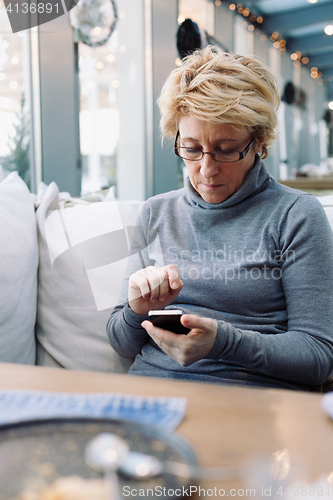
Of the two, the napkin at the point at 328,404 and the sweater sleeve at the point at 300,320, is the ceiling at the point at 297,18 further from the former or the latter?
the napkin at the point at 328,404

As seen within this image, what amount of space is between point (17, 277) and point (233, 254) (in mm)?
583

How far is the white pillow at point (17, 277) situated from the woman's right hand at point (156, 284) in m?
0.38

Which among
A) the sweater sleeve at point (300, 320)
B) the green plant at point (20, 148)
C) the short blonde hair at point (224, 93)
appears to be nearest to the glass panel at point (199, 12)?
the green plant at point (20, 148)

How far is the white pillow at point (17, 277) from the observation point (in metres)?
1.14

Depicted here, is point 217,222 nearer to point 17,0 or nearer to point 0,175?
point 0,175

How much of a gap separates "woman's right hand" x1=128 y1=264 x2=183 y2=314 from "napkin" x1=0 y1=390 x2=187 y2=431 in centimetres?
36

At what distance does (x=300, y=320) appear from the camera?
3.11 ft

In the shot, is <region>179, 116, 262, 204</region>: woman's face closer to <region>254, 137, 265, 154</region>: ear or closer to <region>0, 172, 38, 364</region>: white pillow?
<region>254, 137, 265, 154</region>: ear

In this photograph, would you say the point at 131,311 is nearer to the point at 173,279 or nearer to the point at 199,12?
the point at 173,279

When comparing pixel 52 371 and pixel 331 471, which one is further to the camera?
pixel 52 371

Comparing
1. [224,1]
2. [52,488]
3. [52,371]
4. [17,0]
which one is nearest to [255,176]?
[52,371]

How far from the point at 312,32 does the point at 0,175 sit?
7.17m

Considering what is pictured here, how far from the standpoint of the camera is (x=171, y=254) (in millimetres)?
1154

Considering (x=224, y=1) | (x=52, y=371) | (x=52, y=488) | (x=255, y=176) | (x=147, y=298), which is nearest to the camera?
(x=52, y=488)
